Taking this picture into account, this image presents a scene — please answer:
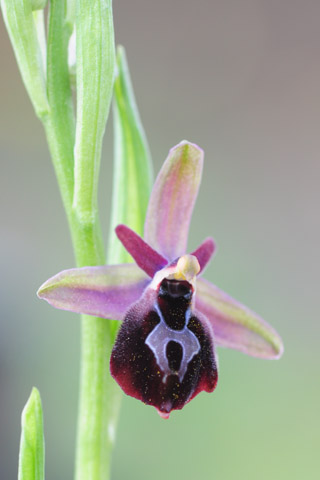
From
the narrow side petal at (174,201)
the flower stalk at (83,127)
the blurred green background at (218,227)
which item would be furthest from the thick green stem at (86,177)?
the blurred green background at (218,227)

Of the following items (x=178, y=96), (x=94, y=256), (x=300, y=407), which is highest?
(x=178, y=96)

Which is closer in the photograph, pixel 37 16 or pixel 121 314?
pixel 121 314

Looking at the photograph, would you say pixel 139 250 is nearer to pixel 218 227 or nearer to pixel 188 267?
pixel 188 267

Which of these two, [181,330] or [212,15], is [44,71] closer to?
[181,330]

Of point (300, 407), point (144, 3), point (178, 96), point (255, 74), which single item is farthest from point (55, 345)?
point (144, 3)

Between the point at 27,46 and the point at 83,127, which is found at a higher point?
the point at 27,46

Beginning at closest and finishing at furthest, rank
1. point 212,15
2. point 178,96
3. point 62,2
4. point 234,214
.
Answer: point 62,2 < point 234,214 < point 178,96 < point 212,15

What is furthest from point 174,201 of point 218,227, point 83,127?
point 218,227
